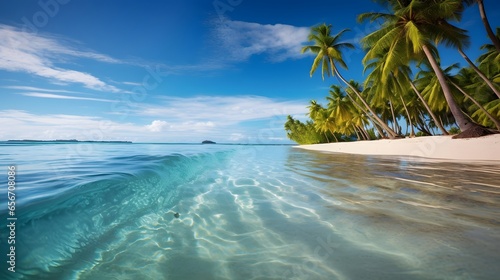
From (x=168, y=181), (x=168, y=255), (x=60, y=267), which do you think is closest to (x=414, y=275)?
(x=168, y=255)

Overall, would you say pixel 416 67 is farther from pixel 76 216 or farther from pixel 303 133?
pixel 303 133

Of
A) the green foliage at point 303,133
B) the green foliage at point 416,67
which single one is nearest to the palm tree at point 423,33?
the green foliage at point 416,67

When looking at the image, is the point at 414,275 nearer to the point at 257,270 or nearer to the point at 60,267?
the point at 257,270

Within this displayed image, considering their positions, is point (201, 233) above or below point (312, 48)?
below

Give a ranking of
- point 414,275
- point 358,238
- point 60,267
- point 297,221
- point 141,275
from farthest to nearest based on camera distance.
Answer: point 297,221 < point 358,238 < point 60,267 < point 141,275 < point 414,275

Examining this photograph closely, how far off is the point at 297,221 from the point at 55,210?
2.97 meters

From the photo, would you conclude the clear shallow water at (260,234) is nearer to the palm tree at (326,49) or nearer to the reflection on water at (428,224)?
the reflection on water at (428,224)

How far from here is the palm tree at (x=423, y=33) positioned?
13.0 meters

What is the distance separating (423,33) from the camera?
1421cm

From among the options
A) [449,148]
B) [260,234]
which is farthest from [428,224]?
[449,148]

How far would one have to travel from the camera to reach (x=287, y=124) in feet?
207

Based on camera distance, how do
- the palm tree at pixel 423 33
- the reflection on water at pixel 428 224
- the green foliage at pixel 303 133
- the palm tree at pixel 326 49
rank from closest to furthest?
the reflection on water at pixel 428 224 < the palm tree at pixel 423 33 < the palm tree at pixel 326 49 < the green foliage at pixel 303 133

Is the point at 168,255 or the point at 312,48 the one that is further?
the point at 312,48

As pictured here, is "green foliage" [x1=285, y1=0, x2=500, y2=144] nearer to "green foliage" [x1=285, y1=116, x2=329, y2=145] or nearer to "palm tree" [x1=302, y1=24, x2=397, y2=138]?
"palm tree" [x1=302, y1=24, x2=397, y2=138]
